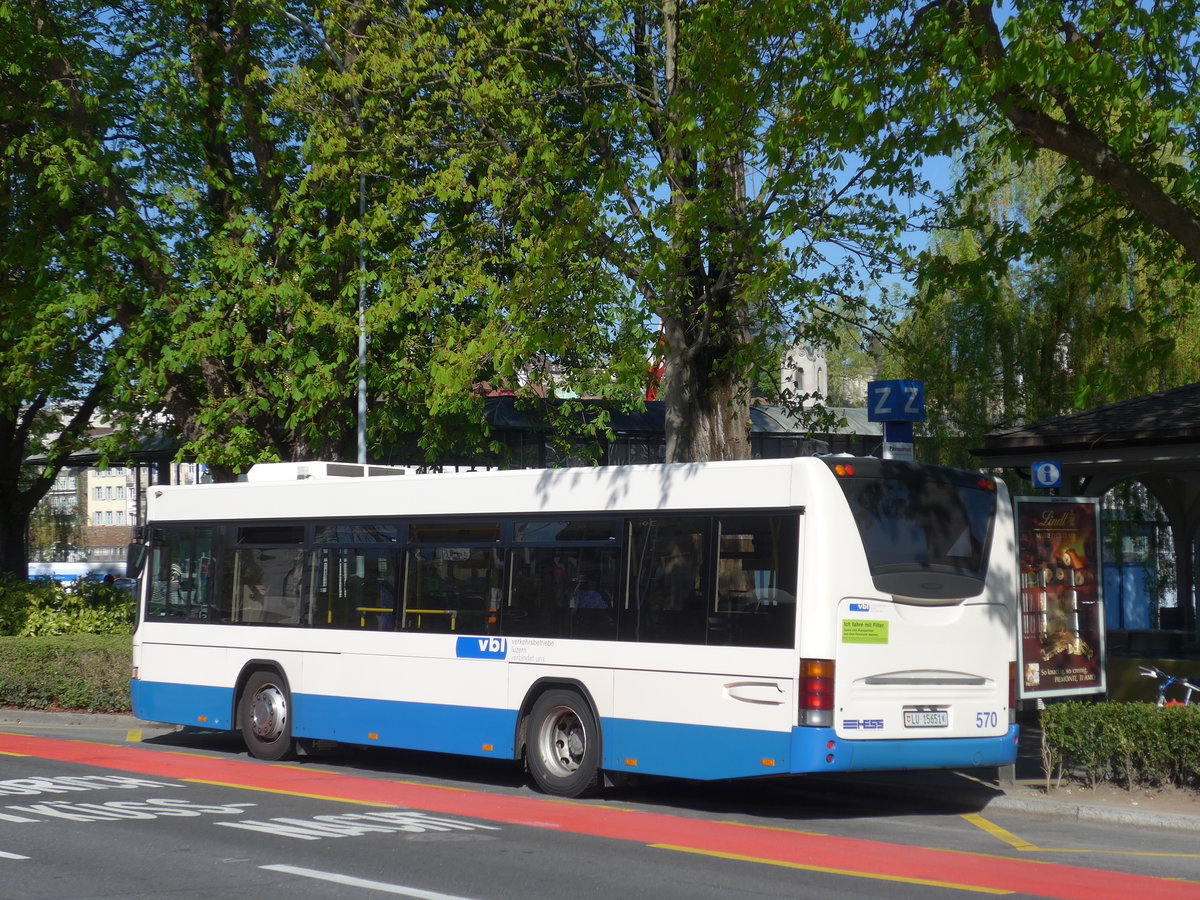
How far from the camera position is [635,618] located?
11742 mm

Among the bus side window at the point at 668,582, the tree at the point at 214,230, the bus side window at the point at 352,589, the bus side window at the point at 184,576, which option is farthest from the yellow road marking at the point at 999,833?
the tree at the point at 214,230

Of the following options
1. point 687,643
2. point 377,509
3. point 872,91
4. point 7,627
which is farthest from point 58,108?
point 687,643

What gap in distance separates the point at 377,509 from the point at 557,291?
161 inches

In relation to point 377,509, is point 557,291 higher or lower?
higher

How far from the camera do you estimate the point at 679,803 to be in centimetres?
1210

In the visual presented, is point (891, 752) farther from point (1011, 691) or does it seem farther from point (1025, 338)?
point (1025, 338)

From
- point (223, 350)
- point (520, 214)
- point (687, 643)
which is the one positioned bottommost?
point (687, 643)

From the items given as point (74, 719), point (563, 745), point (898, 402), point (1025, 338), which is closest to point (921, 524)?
point (898, 402)

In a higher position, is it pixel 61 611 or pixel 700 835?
pixel 61 611

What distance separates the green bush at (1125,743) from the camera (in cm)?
1125

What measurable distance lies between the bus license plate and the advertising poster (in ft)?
4.96

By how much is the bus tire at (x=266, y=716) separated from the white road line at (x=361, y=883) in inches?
248

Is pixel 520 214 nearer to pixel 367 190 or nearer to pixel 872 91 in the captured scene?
pixel 367 190

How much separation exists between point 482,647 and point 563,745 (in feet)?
3.94
